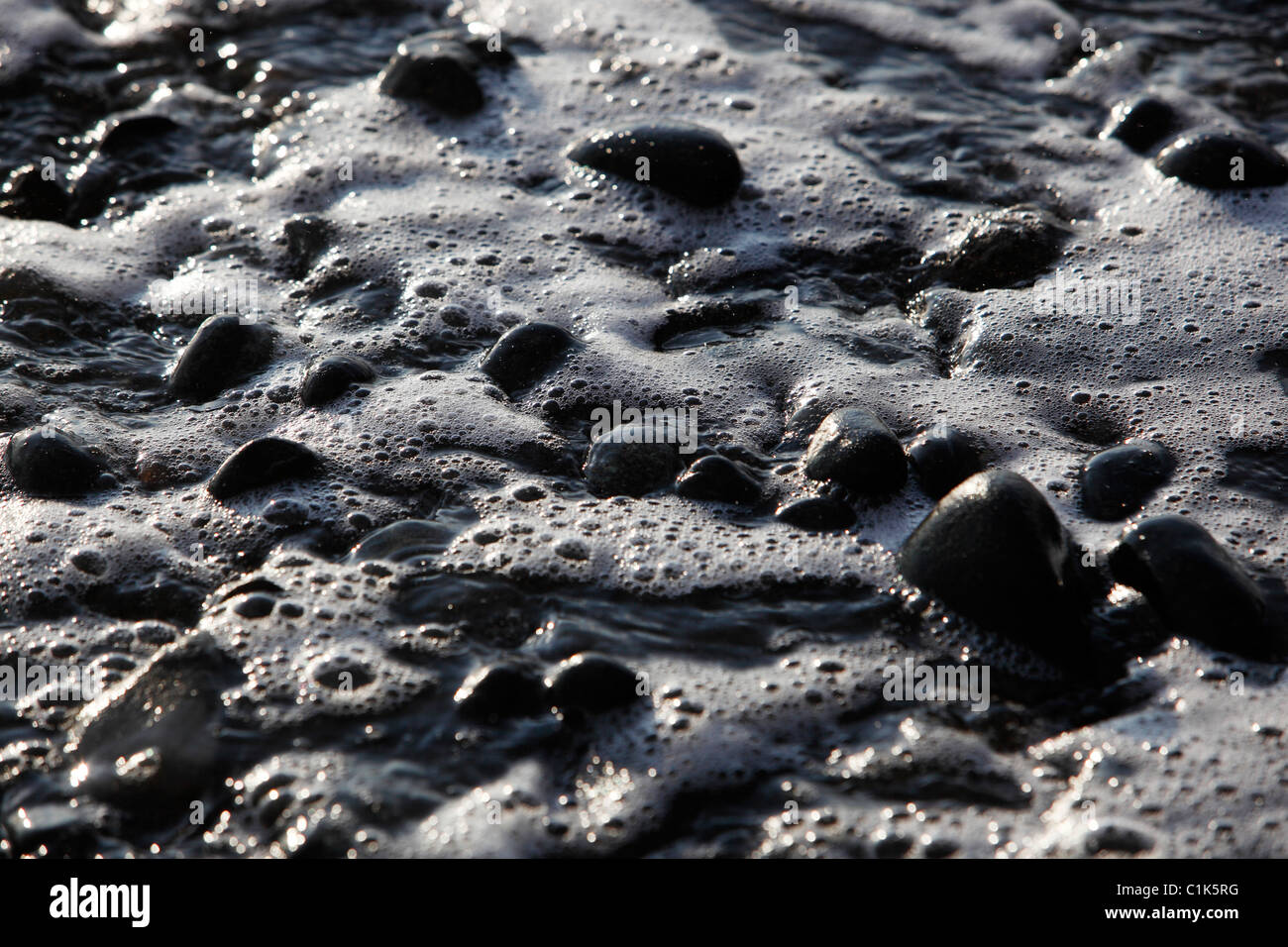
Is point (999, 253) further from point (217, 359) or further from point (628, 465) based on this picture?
point (217, 359)

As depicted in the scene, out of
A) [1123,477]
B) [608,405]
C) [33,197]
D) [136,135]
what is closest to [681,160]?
[608,405]

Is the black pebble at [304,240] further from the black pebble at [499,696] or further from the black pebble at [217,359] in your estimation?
the black pebble at [499,696]

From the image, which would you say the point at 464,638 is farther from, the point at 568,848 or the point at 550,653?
the point at 568,848

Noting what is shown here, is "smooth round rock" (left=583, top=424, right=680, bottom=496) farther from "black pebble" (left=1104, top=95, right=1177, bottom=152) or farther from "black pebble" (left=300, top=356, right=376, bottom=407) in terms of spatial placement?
"black pebble" (left=1104, top=95, right=1177, bottom=152)

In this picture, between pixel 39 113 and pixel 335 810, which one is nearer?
pixel 335 810

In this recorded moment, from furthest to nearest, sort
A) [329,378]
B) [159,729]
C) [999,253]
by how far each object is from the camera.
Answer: [999,253], [329,378], [159,729]
